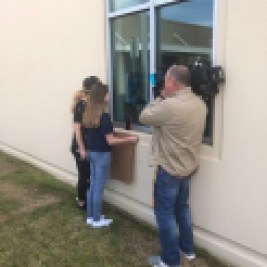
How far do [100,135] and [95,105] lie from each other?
35 cm

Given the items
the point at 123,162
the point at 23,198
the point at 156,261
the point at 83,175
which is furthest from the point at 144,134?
the point at 23,198

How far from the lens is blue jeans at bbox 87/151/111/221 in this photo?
4.02m

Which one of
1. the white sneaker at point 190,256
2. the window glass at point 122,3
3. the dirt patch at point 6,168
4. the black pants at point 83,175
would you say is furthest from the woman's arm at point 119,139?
the dirt patch at point 6,168

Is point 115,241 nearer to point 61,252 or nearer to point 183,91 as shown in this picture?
point 61,252

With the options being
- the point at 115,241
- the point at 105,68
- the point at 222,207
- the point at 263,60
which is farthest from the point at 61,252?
the point at 263,60

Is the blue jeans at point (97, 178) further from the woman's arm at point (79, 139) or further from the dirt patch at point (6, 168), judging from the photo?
the dirt patch at point (6, 168)

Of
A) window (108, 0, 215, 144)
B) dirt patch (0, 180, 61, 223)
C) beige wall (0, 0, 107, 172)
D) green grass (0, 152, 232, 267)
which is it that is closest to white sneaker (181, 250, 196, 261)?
green grass (0, 152, 232, 267)

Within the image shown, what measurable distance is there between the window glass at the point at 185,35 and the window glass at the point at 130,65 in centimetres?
24

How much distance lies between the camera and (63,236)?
3.98 metres

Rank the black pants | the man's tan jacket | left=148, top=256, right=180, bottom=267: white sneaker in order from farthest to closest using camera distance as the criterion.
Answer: the black pants < left=148, top=256, right=180, bottom=267: white sneaker < the man's tan jacket

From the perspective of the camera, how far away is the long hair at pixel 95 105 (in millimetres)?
3785

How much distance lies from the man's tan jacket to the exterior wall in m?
0.32

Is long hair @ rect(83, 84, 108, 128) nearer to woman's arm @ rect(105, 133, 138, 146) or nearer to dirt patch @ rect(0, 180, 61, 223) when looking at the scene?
woman's arm @ rect(105, 133, 138, 146)

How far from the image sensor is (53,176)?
6023mm
